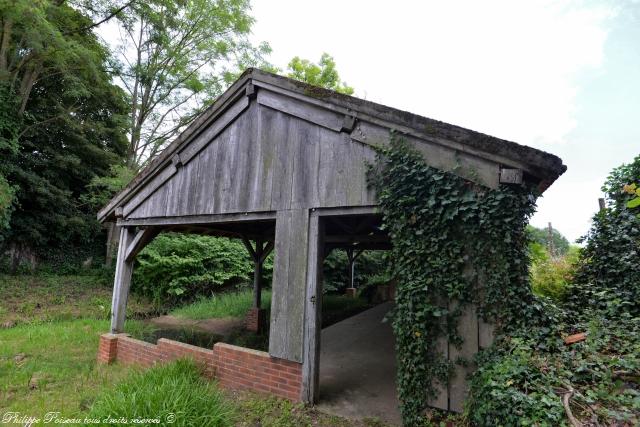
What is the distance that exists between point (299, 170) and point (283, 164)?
304 millimetres

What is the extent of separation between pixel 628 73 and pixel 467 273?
421cm

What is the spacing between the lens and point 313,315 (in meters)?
4.15

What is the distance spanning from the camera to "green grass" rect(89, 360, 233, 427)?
10.7 feet

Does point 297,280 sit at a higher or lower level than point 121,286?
higher

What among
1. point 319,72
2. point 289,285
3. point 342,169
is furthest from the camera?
point 319,72

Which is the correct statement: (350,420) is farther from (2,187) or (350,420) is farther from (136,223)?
(2,187)

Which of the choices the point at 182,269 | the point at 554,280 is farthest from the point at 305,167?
the point at 182,269

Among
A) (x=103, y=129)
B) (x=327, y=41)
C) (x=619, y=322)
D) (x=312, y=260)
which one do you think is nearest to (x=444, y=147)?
(x=312, y=260)

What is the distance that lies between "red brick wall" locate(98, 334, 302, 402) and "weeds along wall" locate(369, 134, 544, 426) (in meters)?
1.47

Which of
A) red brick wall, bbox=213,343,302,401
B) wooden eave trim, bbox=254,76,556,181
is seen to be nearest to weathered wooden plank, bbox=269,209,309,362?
red brick wall, bbox=213,343,302,401

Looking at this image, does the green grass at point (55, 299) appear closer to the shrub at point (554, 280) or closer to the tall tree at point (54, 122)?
the tall tree at point (54, 122)

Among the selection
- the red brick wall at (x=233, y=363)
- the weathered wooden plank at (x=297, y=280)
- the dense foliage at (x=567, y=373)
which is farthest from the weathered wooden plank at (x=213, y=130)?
the dense foliage at (x=567, y=373)

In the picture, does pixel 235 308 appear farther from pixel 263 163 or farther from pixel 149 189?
pixel 263 163

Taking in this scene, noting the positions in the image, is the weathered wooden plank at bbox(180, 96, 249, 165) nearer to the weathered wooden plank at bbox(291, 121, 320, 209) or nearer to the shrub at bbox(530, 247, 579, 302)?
the weathered wooden plank at bbox(291, 121, 320, 209)
